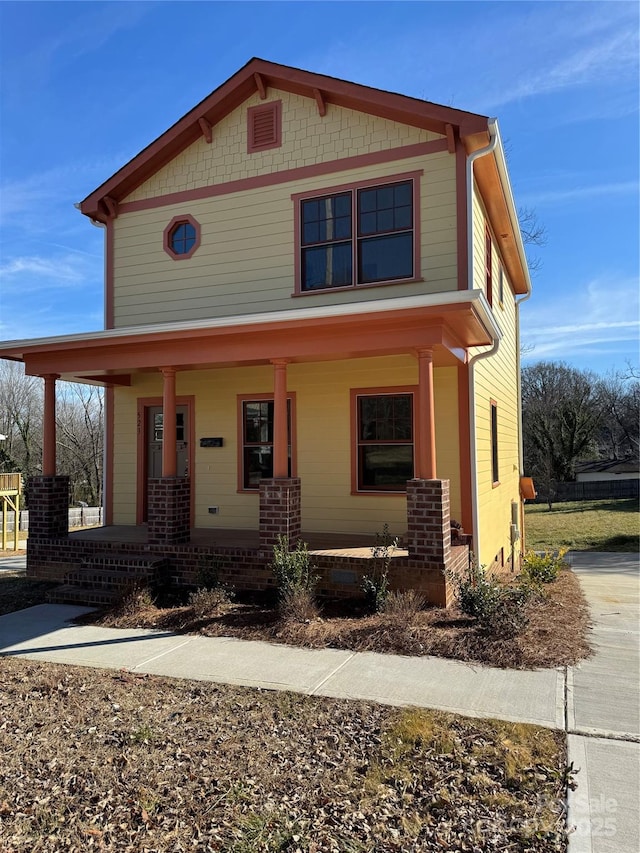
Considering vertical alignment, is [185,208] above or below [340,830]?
above

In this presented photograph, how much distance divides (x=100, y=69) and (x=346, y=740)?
10638 millimetres

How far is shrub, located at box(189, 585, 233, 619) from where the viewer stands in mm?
6863

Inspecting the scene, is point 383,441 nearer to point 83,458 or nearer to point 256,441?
point 256,441

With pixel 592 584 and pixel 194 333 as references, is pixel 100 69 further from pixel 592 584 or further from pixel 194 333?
pixel 592 584

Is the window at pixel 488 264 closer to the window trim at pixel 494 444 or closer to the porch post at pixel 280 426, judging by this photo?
the window trim at pixel 494 444

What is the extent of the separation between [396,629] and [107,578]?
4125 millimetres

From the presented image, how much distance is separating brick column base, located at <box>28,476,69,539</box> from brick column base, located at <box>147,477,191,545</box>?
1.78m

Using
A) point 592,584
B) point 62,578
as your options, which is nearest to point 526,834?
point 62,578

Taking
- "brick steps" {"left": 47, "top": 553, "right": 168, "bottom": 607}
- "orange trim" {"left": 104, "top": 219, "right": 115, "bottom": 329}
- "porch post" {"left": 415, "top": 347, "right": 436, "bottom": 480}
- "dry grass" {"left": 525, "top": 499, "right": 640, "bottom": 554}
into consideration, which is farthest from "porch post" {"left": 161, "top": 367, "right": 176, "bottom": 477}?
"dry grass" {"left": 525, "top": 499, "right": 640, "bottom": 554}

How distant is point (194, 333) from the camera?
313 inches

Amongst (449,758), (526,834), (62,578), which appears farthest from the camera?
(62,578)

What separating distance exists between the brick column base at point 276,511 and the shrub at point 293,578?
12.1 inches

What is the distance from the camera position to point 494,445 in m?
10.9

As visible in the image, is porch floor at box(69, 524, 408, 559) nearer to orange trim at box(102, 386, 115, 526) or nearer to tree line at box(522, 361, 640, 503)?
orange trim at box(102, 386, 115, 526)
